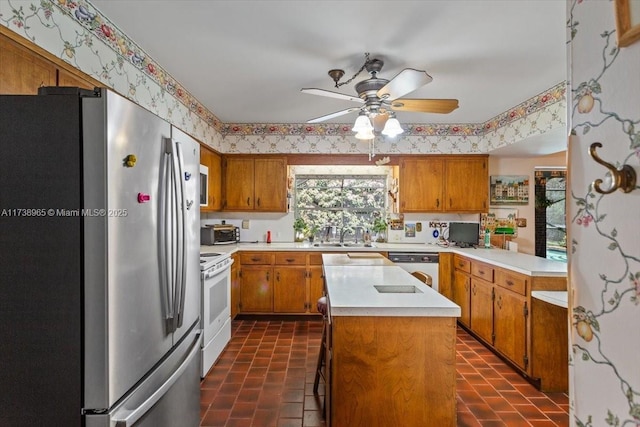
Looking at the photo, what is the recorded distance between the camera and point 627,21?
581 mm

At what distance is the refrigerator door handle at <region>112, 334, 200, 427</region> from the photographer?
44.8 inches

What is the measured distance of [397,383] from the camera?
64.6 inches

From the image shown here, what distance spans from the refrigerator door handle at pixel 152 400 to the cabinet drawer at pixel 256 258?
8.29 feet

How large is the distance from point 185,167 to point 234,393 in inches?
71.0

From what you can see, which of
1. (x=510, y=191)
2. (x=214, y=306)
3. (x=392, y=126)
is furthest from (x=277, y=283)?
(x=510, y=191)

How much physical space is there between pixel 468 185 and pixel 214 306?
349cm

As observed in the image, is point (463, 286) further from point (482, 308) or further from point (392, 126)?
point (392, 126)

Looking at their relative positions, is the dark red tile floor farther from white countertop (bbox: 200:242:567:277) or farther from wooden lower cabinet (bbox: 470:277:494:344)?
white countertop (bbox: 200:242:567:277)

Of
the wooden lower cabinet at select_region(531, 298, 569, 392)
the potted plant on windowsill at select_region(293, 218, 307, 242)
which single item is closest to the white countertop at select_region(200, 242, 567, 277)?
the potted plant on windowsill at select_region(293, 218, 307, 242)

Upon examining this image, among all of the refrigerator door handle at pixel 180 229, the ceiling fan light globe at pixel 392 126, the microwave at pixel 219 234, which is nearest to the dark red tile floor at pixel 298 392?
the refrigerator door handle at pixel 180 229

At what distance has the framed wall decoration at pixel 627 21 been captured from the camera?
56 cm

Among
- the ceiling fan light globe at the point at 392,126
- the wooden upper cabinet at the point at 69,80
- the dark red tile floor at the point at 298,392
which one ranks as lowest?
the dark red tile floor at the point at 298,392

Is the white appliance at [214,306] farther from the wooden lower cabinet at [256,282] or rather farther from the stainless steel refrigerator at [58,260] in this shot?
the stainless steel refrigerator at [58,260]

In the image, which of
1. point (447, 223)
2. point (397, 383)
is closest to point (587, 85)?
point (397, 383)
